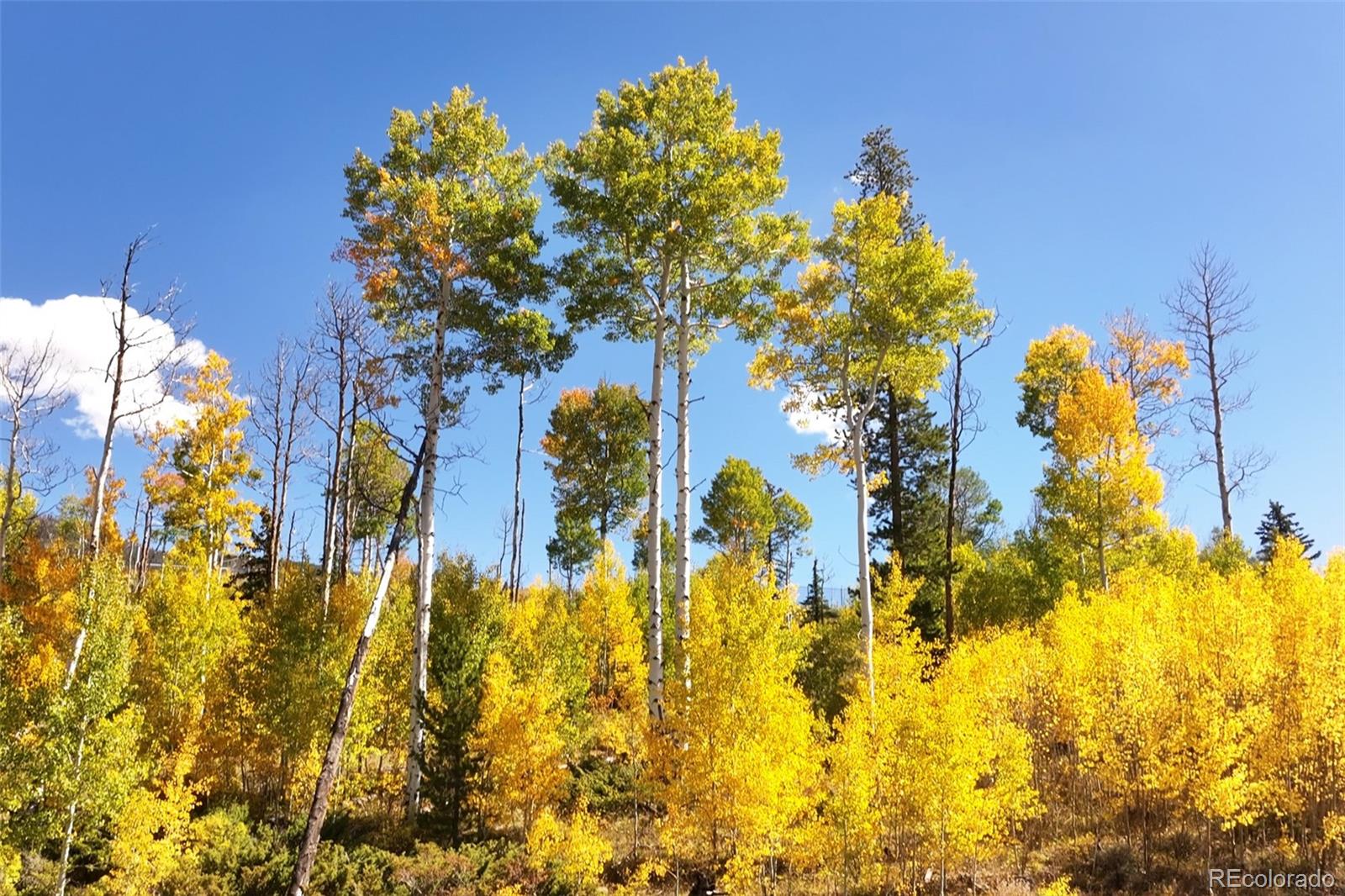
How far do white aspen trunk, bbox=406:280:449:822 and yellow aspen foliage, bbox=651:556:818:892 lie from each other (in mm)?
4739

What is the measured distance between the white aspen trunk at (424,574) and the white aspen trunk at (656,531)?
403 centimetres

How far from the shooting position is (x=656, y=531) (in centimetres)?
1212

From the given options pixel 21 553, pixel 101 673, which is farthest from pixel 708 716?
pixel 21 553

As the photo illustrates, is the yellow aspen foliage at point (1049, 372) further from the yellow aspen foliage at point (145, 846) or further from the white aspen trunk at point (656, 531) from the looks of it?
the yellow aspen foliage at point (145, 846)

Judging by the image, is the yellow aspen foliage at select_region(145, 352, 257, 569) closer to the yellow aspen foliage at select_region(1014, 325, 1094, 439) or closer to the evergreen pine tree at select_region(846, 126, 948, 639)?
the evergreen pine tree at select_region(846, 126, 948, 639)

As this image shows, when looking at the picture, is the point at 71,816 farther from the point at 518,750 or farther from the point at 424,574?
the point at 518,750

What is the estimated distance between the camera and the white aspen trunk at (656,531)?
11.6 meters

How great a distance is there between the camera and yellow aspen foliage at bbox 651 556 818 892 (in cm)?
984

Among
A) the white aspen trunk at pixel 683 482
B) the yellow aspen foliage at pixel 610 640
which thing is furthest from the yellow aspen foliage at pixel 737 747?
the yellow aspen foliage at pixel 610 640

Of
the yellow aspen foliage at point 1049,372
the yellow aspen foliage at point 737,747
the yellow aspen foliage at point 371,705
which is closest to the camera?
the yellow aspen foliage at point 737,747

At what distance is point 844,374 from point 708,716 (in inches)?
291

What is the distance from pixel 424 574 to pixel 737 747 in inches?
244

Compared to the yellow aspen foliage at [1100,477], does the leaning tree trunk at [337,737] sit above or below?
below

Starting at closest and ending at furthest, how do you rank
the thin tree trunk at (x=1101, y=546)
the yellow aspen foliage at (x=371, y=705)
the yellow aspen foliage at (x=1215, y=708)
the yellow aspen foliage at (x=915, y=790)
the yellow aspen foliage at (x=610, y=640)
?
the yellow aspen foliage at (x=915, y=790) → the yellow aspen foliage at (x=1215, y=708) → the yellow aspen foliage at (x=371, y=705) → the yellow aspen foliage at (x=610, y=640) → the thin tree trunk at (x=1101, y=546)
